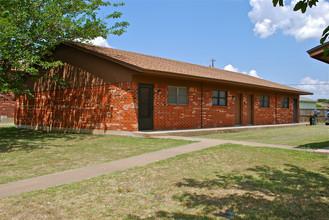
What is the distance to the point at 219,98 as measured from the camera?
55.1 feet

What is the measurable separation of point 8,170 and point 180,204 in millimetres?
4503

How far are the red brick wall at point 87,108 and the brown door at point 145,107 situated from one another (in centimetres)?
53

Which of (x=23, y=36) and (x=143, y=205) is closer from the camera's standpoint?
(x=143, y=205)

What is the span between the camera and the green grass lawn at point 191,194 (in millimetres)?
3639

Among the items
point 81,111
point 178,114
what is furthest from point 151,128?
point 81,111

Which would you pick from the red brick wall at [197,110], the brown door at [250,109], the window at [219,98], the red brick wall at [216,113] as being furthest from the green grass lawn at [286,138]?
the brown door at [250,109]

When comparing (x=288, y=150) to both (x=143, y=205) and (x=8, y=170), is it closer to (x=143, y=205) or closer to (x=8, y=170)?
(x=143, y=205)

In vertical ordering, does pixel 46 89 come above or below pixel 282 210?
above

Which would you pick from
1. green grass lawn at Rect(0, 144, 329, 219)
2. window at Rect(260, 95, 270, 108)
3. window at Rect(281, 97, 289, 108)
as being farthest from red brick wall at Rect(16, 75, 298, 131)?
green grass lawn at Rect(0, 144, 329, 219)

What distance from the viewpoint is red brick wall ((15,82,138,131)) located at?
1255cm

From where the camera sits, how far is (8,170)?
6273 millimetres

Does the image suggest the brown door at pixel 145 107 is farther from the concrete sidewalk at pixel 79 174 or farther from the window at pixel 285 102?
the window at pixel 285 102

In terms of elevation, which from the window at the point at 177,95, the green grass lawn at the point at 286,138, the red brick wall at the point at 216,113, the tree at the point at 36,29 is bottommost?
the green grass lawn at the point at 286,138

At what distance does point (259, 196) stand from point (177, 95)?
1037 cm
